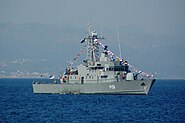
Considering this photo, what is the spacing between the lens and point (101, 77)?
9069 centimetres

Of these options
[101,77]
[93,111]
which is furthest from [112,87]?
[93,111]

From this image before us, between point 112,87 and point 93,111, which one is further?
point 112,87

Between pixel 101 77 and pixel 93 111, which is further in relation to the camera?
pixel 101 77

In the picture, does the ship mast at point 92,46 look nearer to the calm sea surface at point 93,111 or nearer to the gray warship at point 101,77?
the gray warship at point 101,77

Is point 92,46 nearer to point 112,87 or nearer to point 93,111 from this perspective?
point 112,87

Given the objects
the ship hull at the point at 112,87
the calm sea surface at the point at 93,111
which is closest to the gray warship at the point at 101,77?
the ship hull at the point at 112,87

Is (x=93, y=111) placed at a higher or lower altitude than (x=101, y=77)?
lower

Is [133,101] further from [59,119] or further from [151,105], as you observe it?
[59,119]

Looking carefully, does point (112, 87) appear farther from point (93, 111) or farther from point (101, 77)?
point (93, 111)

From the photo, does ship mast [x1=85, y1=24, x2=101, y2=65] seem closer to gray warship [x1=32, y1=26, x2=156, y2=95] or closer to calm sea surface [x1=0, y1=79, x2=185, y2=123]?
gray warship [x1=32, y1=26, x2=156, y2=95]

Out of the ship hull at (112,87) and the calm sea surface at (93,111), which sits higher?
the ship hull at (112,87)

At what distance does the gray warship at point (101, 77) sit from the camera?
292 ft

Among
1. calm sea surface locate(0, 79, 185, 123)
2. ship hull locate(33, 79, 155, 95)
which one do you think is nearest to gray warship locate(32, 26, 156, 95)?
ship hull locate(33, 79, 155, 95)

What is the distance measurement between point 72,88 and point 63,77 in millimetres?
3395
